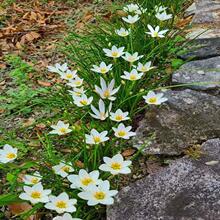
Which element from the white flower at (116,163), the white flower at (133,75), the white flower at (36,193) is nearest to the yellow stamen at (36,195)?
the white flower at (36,193)

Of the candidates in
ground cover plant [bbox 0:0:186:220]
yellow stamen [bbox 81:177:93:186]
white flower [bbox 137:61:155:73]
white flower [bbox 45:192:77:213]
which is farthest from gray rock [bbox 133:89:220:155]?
white flower [bbox 45:192:77:213]

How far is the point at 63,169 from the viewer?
166 centimetres

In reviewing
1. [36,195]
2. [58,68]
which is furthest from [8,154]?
[58,68]

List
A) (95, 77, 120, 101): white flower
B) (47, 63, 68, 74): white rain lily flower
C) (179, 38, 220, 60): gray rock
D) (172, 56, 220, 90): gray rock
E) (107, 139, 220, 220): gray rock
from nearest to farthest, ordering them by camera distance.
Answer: (107, 139, 220, 220): gray rock, (95, 77, 120, 101): white flower, (47, 63, 68, 74): white rain lily flower, (172, 56, 220, 90): gray rock, (179, 38, 220, 60): gray rock

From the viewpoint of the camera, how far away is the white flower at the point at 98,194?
1.47 m

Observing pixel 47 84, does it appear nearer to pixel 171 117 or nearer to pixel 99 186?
pixel 171 117

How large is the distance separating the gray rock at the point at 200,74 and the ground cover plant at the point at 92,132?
3.8 inches

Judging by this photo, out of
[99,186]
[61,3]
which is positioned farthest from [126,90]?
[61,3]

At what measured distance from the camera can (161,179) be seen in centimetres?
176

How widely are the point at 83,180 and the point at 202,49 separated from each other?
1461 millimetres

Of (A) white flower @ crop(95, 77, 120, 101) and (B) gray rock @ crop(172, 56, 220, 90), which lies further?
(B) gray rock @ crop(172, 56, 220, 90)

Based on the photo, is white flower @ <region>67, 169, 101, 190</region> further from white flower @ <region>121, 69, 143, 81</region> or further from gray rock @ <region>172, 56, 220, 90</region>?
gray rock @ <region>172, 56, 220, 90</region>

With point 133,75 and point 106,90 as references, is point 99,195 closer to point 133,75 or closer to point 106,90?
point 106,90

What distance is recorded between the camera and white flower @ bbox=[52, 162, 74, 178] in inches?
64.2
